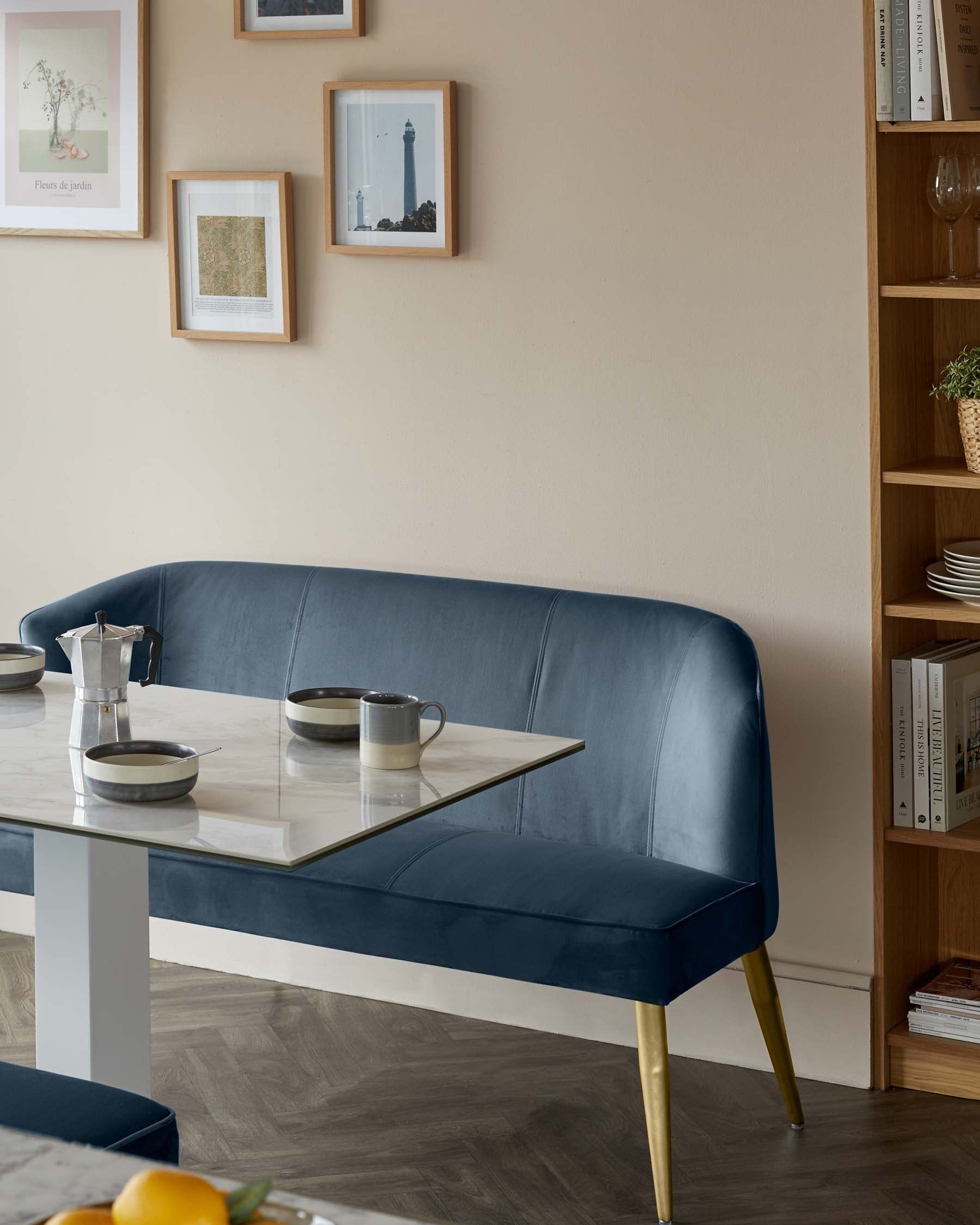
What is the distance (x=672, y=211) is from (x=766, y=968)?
1498 mm

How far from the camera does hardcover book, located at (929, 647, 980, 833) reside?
2977 mm

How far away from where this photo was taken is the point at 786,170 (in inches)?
120

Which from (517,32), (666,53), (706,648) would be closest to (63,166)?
(517,32)

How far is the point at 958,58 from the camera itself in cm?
276

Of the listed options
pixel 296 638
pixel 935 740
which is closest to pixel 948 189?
pixel 935 740

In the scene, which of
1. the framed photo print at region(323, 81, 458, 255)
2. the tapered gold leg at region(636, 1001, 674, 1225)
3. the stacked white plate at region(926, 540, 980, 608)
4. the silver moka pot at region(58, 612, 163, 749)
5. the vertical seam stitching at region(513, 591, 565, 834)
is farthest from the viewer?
the framed photo print at region(323, 81, 458, 255)

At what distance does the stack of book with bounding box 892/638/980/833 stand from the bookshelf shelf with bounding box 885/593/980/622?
0.14 feet

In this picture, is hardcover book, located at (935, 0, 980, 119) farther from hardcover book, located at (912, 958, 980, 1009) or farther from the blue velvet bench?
hardcover book, located at (912, 958, 980, 1009)

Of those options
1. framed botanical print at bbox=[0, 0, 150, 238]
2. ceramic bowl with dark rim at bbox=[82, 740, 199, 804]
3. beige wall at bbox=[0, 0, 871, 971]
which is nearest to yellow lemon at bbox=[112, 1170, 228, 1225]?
ceramic bowl with dark rim at bbox=[82, 740, 199, 804]

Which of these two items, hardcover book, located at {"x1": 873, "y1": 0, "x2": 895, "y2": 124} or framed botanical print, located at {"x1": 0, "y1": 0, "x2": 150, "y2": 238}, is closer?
hardcover book, located at {"x1": 873, "y1": 0, "x2": 895, "y2": 124}

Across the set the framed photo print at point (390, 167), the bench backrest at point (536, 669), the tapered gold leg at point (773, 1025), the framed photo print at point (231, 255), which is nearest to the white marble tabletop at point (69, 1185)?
the bench backrest at point (536, 669)

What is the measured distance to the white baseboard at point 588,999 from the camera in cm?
314

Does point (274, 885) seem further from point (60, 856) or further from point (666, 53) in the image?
point (666, 53)

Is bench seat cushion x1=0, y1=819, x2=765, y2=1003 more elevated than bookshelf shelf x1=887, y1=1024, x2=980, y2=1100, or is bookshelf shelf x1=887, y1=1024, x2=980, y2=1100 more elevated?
bench seat cushion x1=0, y1=819, x2=765, y2=1003
